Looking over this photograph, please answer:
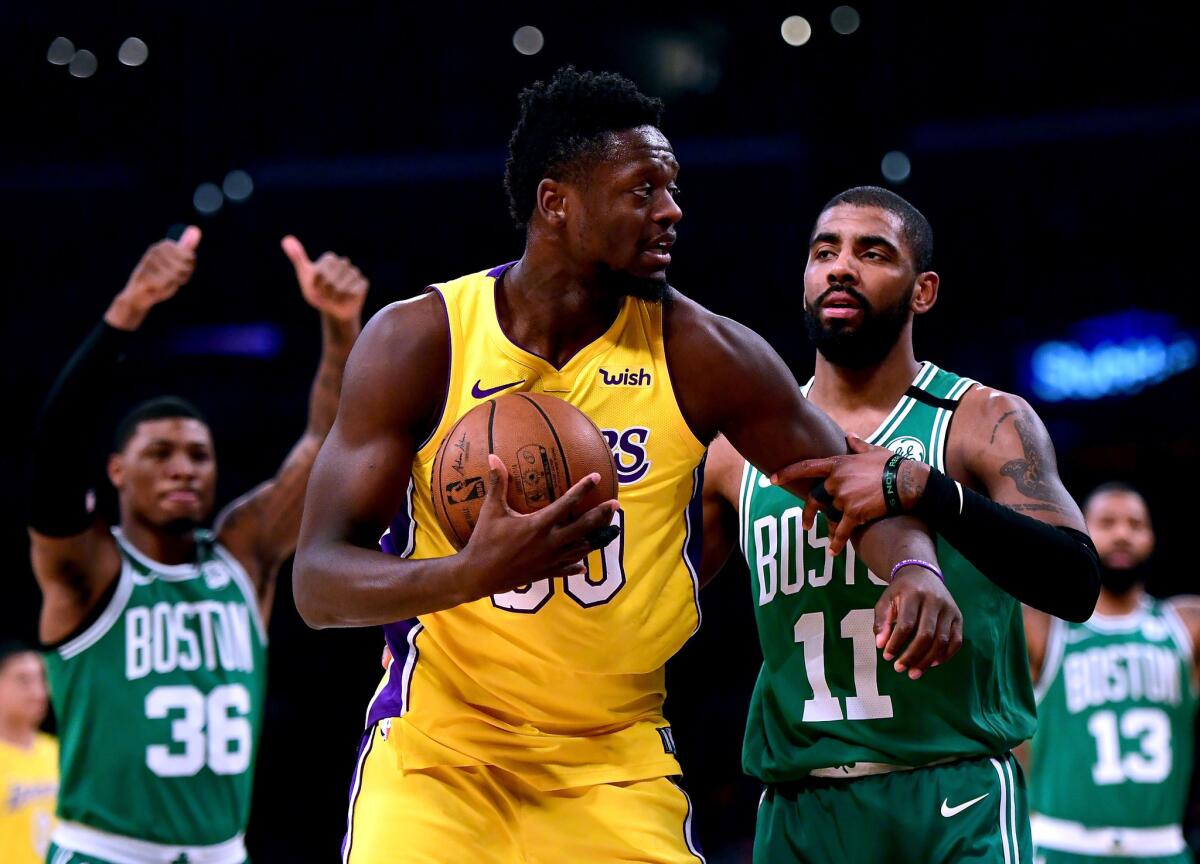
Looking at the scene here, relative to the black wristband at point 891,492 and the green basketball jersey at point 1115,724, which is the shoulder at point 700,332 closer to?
the black wristband at point 891,492

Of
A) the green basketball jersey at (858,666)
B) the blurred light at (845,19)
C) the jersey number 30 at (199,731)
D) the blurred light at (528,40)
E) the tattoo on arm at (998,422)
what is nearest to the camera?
the green basketball jersey at (858,666)

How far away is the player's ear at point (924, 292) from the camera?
4.19m

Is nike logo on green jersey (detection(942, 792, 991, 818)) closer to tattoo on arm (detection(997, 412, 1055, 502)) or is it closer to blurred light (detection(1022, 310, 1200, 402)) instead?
tattoo on arm (detection(997, 412, 1055, 502))

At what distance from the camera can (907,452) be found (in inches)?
151

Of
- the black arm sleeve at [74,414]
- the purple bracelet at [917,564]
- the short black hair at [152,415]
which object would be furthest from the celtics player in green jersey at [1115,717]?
the black arm sleeve at [74,414]

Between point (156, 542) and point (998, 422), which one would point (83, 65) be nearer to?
point (156, 542)

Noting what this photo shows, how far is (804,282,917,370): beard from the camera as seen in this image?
401 centimetres

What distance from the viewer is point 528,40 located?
41.1 ft

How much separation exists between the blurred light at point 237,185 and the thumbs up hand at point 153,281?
27.0 feet

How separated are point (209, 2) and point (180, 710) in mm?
8365

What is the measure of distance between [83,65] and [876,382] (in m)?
10.5

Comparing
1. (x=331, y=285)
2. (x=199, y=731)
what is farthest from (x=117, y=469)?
(x=331, y=285)

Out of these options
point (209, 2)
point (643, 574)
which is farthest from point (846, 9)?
point (643, 574)

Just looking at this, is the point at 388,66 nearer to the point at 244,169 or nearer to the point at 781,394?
the point at 244,169
